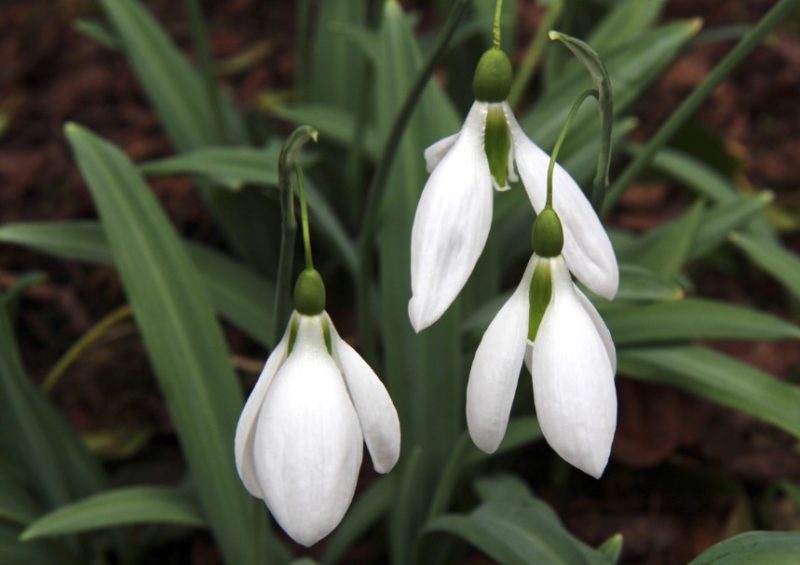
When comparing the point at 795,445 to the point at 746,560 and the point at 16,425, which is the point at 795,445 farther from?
the point at 16,425

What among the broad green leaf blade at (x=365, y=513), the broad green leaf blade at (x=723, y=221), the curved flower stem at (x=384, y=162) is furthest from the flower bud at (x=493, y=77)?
the broad green leaf blade at (x=723, y=221)

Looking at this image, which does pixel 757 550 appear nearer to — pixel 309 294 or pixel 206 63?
pixel 309 294

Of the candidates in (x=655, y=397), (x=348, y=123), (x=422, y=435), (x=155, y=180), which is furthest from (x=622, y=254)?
(x=155, y=180)

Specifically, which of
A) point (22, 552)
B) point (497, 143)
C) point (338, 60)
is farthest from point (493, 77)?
point (338, 60)

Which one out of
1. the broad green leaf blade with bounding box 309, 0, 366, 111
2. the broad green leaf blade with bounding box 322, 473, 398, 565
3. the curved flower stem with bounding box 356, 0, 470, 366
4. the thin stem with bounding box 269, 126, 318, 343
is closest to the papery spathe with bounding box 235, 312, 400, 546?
the thin stem with bounding box 269, 126, 318, 343

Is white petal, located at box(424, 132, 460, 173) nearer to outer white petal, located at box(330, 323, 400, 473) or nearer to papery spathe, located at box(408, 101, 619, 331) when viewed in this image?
papery spathe, located at box(408, 101, 619, 331)
